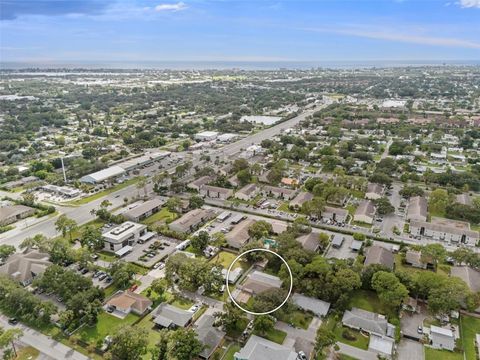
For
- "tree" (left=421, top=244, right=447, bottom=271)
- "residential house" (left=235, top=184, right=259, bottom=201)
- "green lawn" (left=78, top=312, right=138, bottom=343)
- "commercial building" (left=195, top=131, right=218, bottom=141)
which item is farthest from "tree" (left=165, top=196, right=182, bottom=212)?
"commercial building" (left=195, top=131, right=218, bottom=141)

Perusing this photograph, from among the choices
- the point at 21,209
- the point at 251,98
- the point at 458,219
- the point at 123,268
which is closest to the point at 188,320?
the point at 123,268

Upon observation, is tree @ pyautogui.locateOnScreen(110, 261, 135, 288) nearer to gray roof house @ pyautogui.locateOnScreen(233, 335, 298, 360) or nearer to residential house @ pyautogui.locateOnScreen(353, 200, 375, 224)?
gray roof house @ pyautogui.locateOnScreen(233, 335, 298, 360)

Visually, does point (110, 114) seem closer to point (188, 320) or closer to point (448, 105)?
point (188, 320)

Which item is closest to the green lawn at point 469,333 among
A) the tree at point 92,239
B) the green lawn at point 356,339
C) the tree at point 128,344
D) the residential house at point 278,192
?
the green lawn at point 356,339

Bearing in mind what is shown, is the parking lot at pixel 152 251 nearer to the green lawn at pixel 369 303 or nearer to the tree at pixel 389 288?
the green lawn at pixel 369 303

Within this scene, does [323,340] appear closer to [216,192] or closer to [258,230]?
[258,230]

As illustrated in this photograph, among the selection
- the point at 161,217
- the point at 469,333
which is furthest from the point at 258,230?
the point at 469,333
